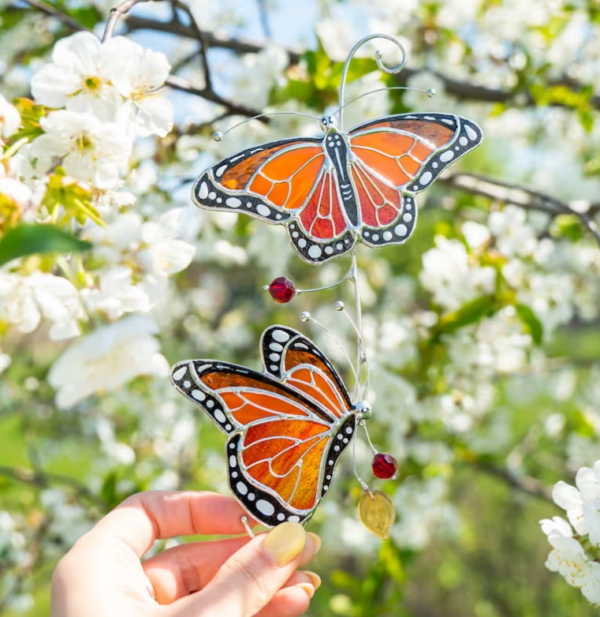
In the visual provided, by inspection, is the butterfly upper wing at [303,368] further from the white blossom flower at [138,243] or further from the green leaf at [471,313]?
the green leaf at [471,313]

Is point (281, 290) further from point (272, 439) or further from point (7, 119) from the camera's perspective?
point (7, 119)

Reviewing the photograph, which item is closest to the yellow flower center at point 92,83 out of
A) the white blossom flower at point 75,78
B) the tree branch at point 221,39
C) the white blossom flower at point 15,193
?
the white blossom flower at point 75,78

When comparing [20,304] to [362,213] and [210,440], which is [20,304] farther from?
[210,440]

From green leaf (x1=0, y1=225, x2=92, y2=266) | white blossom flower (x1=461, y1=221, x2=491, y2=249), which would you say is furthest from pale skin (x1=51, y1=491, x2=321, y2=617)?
white blossom flower (x1=461, y1=221, x2=491, y2=249)

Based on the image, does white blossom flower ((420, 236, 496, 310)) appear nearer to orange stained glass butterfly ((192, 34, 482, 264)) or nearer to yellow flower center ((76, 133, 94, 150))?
orange stained glass butterfly ((192, 34, 482, 264))

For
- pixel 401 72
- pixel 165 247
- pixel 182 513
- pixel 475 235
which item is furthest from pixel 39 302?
pixel 401 72

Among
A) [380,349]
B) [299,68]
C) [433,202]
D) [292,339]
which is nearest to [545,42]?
[433,202]
